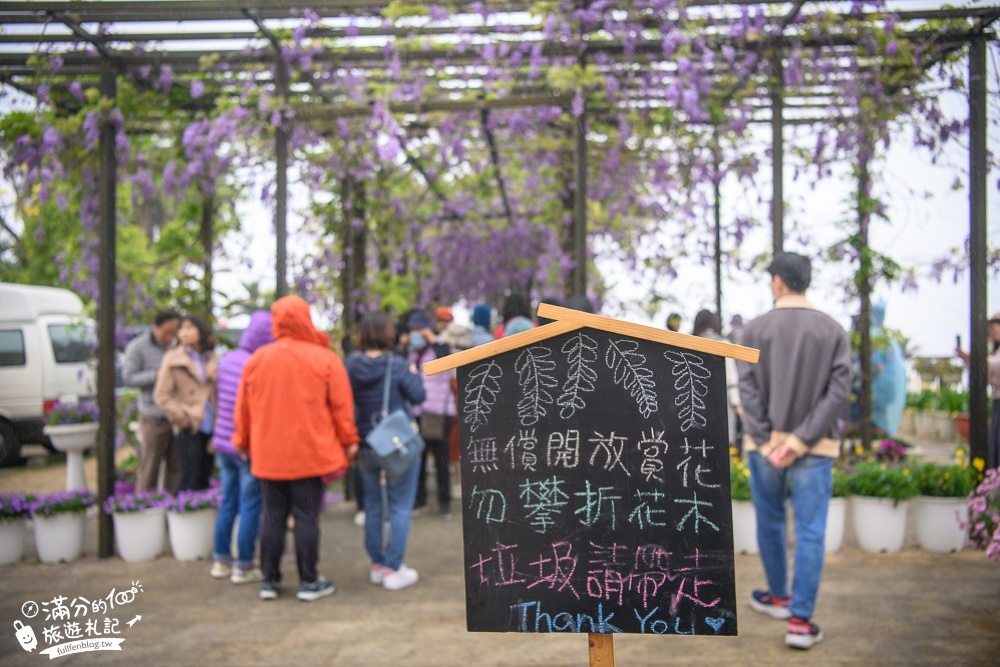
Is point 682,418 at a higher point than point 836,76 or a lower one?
lower

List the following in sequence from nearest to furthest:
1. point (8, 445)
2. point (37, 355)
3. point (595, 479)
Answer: point (595, 479)
point (8, 445)
point (37, 355)

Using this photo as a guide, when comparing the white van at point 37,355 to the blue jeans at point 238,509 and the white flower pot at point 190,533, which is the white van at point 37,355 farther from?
the blue jeans at point 238,509

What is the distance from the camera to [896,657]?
14.0 feet

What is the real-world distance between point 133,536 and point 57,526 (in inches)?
23.3

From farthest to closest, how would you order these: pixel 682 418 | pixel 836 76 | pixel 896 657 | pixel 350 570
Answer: pixel 836 76, pixel 350 570, pixel 896 657, pixel 682 418

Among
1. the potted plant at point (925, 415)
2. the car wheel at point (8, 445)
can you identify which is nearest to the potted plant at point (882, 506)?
the car wheel at point (8, 445)

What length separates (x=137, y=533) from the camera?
21.3 feet

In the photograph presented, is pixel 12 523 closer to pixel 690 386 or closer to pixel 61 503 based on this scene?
pixel 61 503

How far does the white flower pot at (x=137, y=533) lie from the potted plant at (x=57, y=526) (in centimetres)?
33

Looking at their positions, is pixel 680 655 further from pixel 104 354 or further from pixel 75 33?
pixel 75 33

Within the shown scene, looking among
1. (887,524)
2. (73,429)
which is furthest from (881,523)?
(73,429)

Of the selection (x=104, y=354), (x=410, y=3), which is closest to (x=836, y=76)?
(x=410, y=3)

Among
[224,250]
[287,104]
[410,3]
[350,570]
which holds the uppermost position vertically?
[410,3]

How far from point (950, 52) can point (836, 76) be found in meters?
0.94
